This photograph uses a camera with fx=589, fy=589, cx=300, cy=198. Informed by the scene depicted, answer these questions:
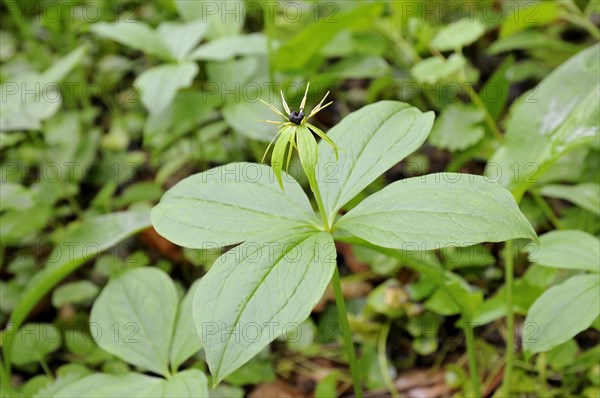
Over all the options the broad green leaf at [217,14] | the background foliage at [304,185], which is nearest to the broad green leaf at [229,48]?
the background foliage at [304,185]

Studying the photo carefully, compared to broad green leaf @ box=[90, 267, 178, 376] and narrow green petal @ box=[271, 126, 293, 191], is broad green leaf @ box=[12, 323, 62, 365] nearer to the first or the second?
broad green leaf @ box=[90, 267, 178, 376]

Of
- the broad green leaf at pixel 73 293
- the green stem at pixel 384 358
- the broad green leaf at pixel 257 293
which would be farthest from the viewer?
the broad green leaf at pixel 73 293

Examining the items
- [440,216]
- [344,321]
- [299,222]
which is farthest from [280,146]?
[344,321]

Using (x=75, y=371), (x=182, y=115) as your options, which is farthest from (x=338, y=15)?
(x=75, y=371)

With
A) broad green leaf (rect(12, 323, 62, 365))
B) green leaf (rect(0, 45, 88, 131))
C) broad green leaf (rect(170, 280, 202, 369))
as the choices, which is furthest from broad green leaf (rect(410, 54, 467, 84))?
broad green leaf (rect(12, 323, 62, 365))

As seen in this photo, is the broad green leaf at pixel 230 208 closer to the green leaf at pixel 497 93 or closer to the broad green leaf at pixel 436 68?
the broad green leaf at pixel 436 68

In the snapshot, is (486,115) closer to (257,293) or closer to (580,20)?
(580,20)

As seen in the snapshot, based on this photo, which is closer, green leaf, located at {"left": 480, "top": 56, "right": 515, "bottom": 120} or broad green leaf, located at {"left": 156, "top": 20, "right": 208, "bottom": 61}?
broad green leaf, located at {"left": 156, "top": 20, "right": 208, "bottom": 61}
